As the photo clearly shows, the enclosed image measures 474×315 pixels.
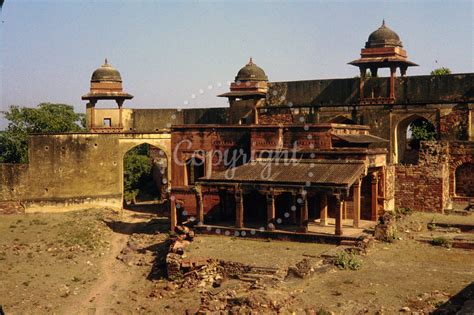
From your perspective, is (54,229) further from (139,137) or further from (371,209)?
(371,209)

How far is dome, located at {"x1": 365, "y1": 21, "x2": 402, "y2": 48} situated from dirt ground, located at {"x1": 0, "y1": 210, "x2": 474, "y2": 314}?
10.8 meters

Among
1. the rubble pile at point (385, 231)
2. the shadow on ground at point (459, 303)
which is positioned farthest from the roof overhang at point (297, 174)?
the shadow on ground at point (459, 303)

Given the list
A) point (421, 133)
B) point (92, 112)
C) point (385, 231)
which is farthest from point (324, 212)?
point (92, 112)

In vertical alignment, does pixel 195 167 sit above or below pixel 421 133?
below

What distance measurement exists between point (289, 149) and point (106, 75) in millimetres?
15181

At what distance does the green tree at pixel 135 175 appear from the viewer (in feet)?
108

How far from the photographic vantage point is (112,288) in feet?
56.5

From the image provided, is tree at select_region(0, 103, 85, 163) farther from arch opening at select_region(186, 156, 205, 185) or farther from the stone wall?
arch opening at select_region(186, 156, 205, 185)

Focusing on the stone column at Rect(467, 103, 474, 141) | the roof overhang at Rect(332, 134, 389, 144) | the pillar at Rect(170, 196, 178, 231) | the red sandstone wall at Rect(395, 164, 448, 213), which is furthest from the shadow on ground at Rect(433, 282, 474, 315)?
the stone column at Rect(467, 103, 474, 141)

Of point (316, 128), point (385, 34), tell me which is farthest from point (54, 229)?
point (385, 34)

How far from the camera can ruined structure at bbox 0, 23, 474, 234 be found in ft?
65.8

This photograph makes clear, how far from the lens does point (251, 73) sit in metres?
34.6

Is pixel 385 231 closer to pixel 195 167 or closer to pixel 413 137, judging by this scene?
pixel 195 167

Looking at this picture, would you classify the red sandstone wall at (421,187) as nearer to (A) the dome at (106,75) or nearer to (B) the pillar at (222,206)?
(B) the pillar at (222,206)
